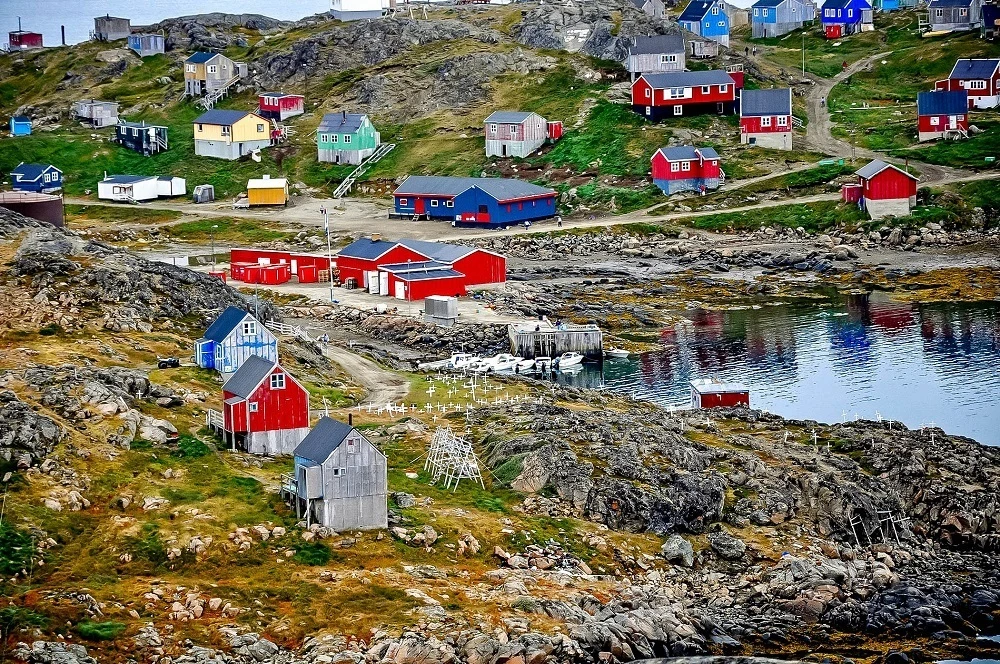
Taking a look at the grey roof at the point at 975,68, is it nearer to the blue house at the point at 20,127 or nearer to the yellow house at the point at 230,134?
the yellow house at the point at 230,134

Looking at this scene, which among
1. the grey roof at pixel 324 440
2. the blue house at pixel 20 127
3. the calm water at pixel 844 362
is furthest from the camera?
the blue house at pixel 20 127

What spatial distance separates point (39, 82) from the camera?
181 metres

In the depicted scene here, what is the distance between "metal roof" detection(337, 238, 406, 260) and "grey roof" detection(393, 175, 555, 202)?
17.5m

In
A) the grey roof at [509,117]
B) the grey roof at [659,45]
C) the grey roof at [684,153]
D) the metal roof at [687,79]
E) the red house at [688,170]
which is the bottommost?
the red house at [688,170]

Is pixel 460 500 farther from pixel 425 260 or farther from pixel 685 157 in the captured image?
pixel 685 157

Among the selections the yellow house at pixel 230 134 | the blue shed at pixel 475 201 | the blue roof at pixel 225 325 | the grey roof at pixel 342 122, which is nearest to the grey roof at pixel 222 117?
the yellow house at pixel 230 134

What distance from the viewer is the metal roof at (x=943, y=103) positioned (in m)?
132

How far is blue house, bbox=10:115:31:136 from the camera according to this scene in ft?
518

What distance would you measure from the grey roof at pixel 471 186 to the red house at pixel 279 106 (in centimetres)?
Result: 2597

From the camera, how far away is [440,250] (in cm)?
11150

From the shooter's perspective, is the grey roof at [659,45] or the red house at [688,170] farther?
the grey roof at [659,45]

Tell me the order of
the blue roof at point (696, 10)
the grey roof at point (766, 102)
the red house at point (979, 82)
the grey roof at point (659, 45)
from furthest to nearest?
the blue roof at point (696, 10) < the grey roof at point (659, 45) < the red house at point (979, 82) < the grey roof at point (766, 102)

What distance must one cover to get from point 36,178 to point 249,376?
3448 inches

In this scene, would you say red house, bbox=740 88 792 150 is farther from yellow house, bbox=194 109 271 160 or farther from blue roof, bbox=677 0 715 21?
yellow house, bbox=194 109 271 160
